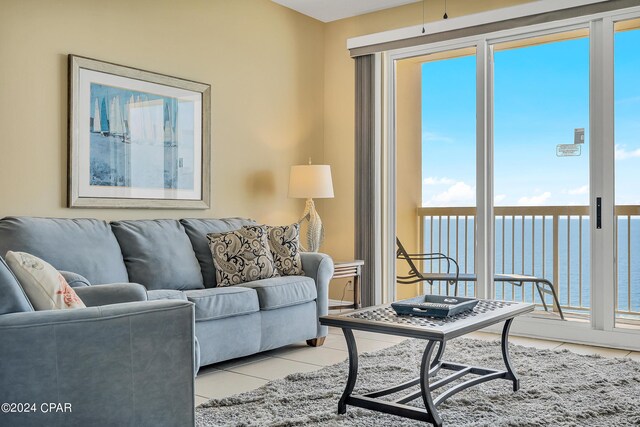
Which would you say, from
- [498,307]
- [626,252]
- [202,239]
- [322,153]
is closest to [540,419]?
[498,307]

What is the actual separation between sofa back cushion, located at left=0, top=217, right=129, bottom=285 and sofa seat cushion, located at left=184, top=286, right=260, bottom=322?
49cm

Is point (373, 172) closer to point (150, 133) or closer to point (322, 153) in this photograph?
point (322, 153)

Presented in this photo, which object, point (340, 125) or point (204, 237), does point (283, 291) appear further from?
point (340, 125)

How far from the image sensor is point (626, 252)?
432 centimetres

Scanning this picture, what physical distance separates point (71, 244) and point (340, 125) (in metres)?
3.14

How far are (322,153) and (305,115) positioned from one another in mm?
434

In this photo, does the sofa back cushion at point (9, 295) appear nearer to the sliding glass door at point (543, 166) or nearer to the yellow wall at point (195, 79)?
the yellow wall at point (195, 79)

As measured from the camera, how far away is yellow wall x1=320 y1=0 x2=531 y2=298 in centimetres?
580

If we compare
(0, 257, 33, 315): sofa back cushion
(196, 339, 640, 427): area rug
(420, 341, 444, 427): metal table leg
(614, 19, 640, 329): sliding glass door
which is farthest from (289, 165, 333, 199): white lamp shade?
(0, 257, 33, 315): sofa back cushion

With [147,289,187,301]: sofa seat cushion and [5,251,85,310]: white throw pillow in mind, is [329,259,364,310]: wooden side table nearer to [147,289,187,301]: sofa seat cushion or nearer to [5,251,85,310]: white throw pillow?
[147,289,187,301]: sofa seat cushion

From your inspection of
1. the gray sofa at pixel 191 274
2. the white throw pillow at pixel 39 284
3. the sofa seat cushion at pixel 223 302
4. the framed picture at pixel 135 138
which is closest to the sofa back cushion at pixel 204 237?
the gray sofa at pixel 191 274

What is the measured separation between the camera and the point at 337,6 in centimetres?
552

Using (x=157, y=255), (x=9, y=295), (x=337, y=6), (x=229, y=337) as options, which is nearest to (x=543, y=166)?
(x=337, y=6)

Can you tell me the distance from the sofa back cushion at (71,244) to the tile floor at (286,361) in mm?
816
